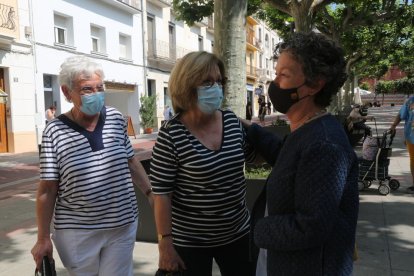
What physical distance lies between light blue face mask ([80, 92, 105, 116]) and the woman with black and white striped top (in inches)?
18.2

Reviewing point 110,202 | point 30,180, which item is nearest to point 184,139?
point 110,202

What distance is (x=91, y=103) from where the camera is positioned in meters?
2.40

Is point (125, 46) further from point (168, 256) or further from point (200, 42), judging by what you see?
point (168, 256)

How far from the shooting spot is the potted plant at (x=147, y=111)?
23.3 m

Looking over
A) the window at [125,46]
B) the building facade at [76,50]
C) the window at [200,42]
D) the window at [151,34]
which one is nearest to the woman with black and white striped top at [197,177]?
the building facade at [76,50]

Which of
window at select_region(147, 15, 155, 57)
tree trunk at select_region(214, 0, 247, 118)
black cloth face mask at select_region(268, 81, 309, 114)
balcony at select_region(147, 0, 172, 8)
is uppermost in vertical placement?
balcony at select_region(147, 0, 172, 8)

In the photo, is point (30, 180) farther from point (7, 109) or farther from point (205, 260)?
point (205, 260)

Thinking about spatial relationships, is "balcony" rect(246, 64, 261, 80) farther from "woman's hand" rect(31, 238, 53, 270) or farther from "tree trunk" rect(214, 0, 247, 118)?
"woman's hand" rect(31, 238, 53, 270)

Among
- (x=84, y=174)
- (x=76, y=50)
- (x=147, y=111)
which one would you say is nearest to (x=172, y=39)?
(x=147, y=111)

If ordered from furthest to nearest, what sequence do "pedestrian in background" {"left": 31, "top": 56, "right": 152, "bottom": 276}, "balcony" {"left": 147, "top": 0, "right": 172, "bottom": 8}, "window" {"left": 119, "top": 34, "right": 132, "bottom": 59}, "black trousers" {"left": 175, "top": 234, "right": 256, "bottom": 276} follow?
"balcony" {"left": 147, "top": 0, "right": 172, "bottom": 8} < "window" {"left": 119, "top": 34, "right": 132, "bottom": 59} < "pedestrian in background" {"left": 31, "top": 56, "right": 152, "bottom": 276} < "black trousers" {"left": 175, "top": 234, "right": 256, "bottom": 276}

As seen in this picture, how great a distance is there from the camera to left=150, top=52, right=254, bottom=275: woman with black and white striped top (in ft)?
6.96

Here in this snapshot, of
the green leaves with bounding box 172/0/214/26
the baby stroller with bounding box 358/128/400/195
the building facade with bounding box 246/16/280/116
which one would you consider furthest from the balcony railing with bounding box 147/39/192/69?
the baby stroller with bounding box 358/128/400/195

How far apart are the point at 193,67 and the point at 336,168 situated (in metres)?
0.91

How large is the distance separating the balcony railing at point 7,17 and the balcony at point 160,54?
9987 millimetres
